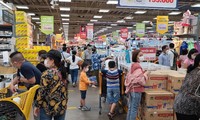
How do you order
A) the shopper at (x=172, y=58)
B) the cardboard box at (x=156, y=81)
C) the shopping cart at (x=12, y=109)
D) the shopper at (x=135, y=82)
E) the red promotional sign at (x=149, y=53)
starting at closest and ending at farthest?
the shopping cart at (x=12, y=109) → the shopper at (x=135, y=82) → the cardboard box at (x=156, y=81) → the red promotional sign at (x=149, y=53) → the shopper at (x=172, y=58)

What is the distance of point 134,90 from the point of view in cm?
454

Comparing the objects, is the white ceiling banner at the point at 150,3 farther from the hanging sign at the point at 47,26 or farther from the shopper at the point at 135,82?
the hanging sign at the point at 47,26

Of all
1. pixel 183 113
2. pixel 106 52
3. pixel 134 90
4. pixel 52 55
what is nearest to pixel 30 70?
pixel 52 55

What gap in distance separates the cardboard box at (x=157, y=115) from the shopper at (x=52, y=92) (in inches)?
78.7

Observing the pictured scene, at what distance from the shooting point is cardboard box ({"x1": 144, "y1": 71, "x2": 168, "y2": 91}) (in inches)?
189

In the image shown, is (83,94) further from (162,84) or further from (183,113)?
(183,113)

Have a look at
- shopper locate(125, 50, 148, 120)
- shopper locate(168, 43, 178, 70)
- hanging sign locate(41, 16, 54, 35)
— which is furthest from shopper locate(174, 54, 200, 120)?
hanging sign locate(41, 16, 54, 35)

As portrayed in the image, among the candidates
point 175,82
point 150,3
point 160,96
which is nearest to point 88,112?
point 160,96

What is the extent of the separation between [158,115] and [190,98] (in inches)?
68.6

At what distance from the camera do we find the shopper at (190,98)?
2998mm

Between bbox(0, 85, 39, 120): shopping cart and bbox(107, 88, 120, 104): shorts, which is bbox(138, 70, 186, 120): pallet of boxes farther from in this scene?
bbox(0, 85, 39, 120): shopping cart

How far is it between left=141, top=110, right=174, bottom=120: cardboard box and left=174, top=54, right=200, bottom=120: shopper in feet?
4.85

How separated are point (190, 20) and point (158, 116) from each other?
389 centimetres

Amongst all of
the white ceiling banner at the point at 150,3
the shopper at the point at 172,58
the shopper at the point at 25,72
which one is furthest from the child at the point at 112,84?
the shopper at the point at 172,58
